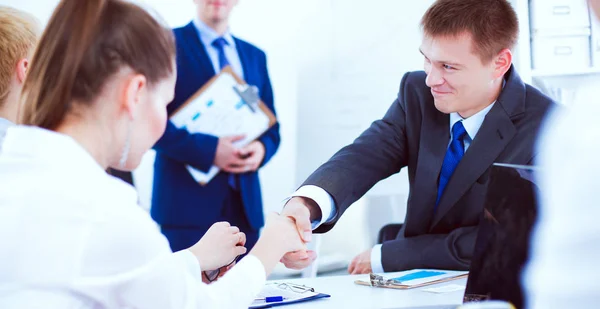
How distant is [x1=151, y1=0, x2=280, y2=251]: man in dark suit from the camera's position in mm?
3094

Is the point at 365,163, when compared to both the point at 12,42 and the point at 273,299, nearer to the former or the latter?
the point at 273,299

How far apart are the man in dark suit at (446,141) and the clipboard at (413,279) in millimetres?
110

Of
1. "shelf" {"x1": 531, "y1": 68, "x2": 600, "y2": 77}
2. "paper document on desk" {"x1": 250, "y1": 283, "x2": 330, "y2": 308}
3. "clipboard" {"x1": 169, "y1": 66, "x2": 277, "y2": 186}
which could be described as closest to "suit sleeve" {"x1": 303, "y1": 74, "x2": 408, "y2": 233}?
"paper document on desk" {"x1": 250, "y1": 283, "x2": 330, "y2": 308}

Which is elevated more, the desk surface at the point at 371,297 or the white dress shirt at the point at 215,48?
the white dress shirt at the point at 215,48

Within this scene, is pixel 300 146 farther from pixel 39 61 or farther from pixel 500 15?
pixel 39 61

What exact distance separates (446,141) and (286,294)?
32.2 inches

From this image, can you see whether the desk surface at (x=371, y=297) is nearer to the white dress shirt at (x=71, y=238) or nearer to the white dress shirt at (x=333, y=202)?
the white dress shirt at (x=333, y=202)

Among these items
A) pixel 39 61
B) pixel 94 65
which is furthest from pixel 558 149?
pixel 39 61

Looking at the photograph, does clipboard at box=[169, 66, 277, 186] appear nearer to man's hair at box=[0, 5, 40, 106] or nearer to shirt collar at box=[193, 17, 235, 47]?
shirt collar at box=[193, 17, 235, 47]

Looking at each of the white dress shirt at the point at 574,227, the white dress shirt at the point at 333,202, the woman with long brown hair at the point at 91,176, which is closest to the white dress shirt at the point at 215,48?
the white dress shirt at the point at 333,202

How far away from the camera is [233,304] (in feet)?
3.86

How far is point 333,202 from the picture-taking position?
1.97m

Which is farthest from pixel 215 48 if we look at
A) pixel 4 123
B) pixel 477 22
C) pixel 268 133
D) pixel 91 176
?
pixel 91 176

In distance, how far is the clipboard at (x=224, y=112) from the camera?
3098 millimetres
